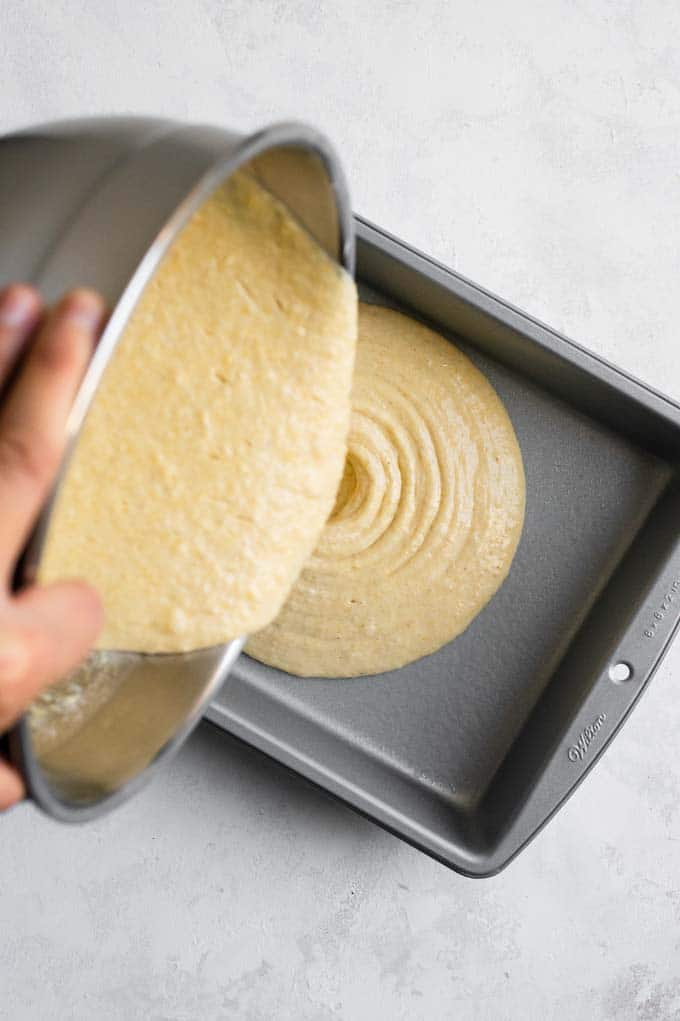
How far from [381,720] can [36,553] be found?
68cm

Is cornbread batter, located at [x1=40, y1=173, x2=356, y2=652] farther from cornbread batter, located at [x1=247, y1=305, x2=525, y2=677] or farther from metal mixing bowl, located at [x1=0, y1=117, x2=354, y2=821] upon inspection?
cornbread batter, located at [x1=247, y1=305, x2=525, y2=677]

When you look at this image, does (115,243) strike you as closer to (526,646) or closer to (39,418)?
(39,418)

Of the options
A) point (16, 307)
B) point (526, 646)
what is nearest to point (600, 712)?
point (526, 646)

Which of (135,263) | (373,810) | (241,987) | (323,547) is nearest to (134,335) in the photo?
(135,263)

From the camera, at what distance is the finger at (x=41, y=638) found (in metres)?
0.48

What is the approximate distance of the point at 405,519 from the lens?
42.0 inches

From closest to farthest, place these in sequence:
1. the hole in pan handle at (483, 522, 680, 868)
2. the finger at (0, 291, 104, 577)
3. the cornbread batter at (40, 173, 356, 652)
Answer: the finger at (0, 291, 104, 577), the cornbread batter at (40, 173, 356, 652), the hole in pan handle at (483, 522, 680, 868)

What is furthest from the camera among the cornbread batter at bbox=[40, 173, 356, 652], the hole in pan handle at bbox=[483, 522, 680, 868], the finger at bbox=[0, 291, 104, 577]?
the hole in pan handle at bbox=[483, 522, 680, 868]

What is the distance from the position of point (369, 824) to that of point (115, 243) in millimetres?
816

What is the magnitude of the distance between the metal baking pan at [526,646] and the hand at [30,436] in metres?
0.51

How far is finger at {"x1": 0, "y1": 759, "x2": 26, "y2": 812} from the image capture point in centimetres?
55

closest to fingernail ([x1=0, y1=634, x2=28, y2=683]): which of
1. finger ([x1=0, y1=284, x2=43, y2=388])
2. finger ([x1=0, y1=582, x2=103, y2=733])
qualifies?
finger ([x1=0, y1=582, x2=103, y2=733])

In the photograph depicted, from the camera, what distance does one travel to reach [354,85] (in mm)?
1119

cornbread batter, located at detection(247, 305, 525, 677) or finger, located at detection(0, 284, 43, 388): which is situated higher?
finger, located at detection(0, 284, 43, 388)
